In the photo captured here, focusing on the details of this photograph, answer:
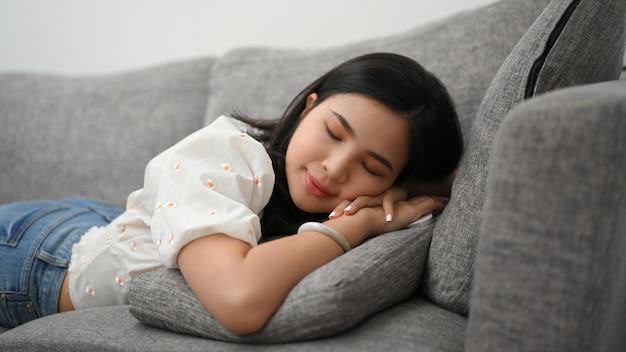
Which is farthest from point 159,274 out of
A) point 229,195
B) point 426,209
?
point 426,209

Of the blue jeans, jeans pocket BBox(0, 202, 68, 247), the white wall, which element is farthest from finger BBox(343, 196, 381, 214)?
the white wall

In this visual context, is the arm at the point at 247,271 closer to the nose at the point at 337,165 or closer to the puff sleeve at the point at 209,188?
the puff sleeve at the point at 209,188

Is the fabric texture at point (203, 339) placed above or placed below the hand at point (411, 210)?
above

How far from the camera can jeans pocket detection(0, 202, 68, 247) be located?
135cm

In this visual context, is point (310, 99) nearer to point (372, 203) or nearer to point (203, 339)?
point (372, 203)

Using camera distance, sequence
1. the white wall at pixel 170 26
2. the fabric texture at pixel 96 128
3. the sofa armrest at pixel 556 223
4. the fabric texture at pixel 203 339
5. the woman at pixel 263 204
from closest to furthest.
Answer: the sofa armrest at pixel 556 223, the fabric texture at pixel 203 339, the woman at pixel 263 204, the fabric texture at pixel 96 128, the white wall at pixel 170 26

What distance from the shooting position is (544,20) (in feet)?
3.42

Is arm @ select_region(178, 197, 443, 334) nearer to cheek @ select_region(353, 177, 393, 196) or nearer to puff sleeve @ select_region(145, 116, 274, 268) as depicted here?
puff sleeve @ select_region(145, 116, 274, 268)

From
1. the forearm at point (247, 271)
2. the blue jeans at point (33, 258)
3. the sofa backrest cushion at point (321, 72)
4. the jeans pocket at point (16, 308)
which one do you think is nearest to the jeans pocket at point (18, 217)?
the blue jeans at point (33, 258)

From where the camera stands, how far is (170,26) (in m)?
2.29

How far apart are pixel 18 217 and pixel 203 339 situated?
75cm

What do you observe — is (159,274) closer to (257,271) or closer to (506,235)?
(257,271)

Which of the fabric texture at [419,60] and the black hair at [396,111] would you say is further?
the fabric texture at [419,60]

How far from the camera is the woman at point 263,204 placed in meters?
0.92
